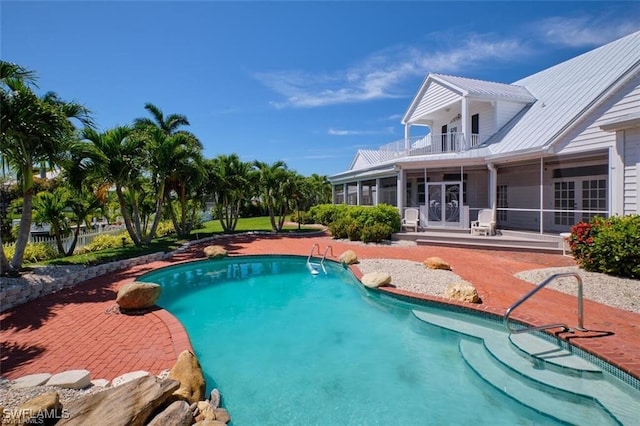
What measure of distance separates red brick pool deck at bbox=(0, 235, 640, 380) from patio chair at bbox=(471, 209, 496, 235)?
19.3ft

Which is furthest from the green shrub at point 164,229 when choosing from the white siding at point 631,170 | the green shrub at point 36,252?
the white siding at point 631,170

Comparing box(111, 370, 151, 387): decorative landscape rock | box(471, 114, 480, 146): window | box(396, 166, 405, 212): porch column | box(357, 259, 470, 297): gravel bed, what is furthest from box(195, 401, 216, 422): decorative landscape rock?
box(471, 114, 480, 146): window

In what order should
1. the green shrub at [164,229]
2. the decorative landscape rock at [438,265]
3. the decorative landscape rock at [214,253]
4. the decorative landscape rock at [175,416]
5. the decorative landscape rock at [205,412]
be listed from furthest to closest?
the green shrub at [164,229], the decorative landscape rock at [214,253], the decorative landscape rock at [438,265], the decorative landscape rock at [205,412], the decorative landscape rock at [175,416]

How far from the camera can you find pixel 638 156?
10.2 m

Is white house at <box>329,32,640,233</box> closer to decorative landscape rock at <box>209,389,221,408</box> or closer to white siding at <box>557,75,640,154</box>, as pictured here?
white siding at <box>557,75,640,154</box>

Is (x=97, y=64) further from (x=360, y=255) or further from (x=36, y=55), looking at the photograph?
(x=360, y=255)

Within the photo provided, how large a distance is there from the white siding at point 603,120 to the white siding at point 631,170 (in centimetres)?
106

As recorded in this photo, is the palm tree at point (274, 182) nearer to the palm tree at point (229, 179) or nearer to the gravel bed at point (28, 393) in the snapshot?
the palm tree at point (229, 179)

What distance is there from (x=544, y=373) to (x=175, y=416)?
17.5ft

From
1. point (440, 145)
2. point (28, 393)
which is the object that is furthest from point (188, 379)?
point (440, 145)

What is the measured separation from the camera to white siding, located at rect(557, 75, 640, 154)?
1106 centimetres

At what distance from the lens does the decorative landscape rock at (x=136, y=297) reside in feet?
24.0

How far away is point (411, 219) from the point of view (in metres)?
18.1

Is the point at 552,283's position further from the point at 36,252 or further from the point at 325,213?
the point at 325,213
